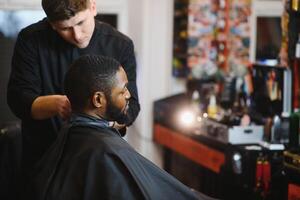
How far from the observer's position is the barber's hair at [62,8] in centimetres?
193

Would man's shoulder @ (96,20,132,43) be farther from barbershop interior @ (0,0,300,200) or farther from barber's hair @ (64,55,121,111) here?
barbershop interior @ (0,0,300,200)

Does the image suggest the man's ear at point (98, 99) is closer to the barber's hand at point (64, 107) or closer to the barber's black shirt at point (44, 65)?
the barber's hand at point (64, 107)

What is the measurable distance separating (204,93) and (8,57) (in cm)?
154

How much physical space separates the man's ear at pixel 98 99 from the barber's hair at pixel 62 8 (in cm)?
33

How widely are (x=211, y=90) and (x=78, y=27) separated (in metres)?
2.47

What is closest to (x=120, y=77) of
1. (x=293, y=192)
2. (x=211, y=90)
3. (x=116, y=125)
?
(x=116, y=125)

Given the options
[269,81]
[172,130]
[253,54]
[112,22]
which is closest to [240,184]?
[269,81]

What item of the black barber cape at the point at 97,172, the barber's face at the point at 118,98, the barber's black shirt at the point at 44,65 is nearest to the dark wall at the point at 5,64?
the barber's black shirt at the point at 44,65

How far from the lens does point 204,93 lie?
441 centimetres

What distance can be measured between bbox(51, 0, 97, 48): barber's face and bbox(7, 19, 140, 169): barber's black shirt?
8 centimetres

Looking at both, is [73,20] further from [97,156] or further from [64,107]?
[97,156]

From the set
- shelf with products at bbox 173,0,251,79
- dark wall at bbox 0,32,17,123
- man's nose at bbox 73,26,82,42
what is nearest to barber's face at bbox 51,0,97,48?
man's nose at bbox 73,26,82,42

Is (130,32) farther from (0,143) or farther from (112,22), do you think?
(0,143)

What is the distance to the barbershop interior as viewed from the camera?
122 inches
